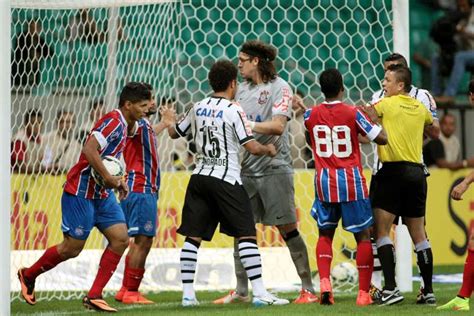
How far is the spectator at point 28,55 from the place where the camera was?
10031mm

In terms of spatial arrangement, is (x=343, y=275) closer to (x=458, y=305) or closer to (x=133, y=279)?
(x=133, y=279)

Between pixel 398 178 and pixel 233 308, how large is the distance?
4.80 feet

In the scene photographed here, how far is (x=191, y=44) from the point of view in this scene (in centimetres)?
1474

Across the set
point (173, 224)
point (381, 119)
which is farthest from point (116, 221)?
point (173, 224)

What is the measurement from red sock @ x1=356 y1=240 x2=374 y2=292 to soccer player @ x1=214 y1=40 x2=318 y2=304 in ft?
1.67

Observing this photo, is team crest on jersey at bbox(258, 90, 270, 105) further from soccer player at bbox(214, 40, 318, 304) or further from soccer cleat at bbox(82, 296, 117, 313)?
soccer cleat at bbox(82, 296, 117, 313)

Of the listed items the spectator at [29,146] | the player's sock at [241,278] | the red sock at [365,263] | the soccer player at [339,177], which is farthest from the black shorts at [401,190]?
the spectator at [29,146]

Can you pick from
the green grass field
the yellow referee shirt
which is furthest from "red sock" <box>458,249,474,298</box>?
the yellow referee shirt

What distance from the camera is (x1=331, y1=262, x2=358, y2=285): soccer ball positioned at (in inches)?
407

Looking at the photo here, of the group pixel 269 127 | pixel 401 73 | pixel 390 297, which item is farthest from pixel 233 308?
pixel 401 73

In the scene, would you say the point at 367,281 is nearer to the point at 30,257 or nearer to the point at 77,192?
the point at 77,192

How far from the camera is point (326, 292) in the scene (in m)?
8.11

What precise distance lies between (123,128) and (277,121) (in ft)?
3.66

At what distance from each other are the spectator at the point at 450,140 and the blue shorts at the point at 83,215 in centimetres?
658
